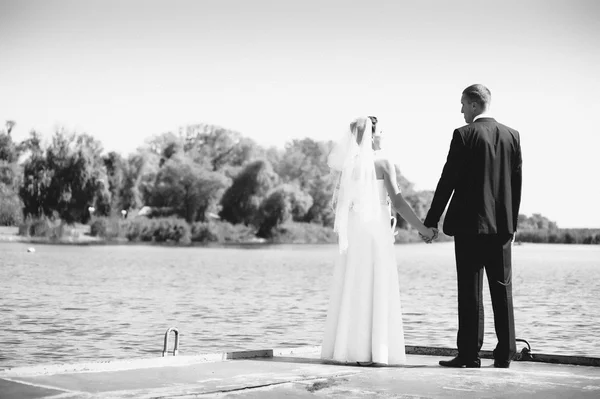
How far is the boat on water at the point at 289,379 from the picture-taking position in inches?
211

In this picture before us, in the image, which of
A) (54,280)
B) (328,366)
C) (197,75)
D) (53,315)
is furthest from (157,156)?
(328,366)

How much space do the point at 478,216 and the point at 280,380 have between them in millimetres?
1824

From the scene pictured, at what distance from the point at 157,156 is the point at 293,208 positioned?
13.6m

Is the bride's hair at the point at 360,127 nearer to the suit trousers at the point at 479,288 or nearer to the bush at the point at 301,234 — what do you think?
the suit trousers at the point at 479,288

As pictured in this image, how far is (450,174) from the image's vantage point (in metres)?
6.66

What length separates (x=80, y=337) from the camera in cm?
1608

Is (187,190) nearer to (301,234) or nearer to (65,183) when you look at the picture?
(301,234)

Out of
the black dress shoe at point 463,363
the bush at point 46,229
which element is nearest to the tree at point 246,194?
the bush at point 46,229

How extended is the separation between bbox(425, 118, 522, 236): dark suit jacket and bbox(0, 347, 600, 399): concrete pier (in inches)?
40.7

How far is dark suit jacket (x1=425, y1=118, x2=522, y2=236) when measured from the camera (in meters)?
6.59

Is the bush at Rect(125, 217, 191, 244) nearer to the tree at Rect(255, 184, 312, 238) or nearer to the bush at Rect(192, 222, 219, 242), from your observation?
the bush at Rect(192, 222, 219, 242)

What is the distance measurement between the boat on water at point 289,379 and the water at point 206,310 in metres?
6.77

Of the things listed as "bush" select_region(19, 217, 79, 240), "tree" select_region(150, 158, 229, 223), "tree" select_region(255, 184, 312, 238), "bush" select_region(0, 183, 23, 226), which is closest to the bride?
"bush" select_region(0, 183, 23, 226)

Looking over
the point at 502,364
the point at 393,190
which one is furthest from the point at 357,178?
the point at 502,364
